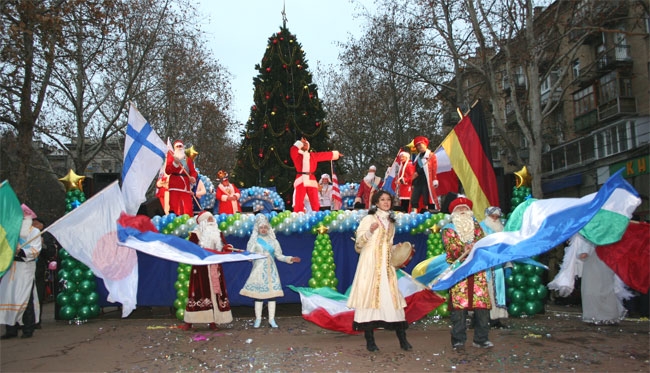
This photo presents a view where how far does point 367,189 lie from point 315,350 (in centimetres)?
1047

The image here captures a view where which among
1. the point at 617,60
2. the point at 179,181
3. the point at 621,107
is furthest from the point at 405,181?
the point at 617,60

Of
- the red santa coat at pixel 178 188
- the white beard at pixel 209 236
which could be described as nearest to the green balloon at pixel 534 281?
the white beard at pixel 209 236

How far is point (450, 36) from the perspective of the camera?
19.2 meters

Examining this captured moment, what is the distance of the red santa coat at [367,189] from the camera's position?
17.3m

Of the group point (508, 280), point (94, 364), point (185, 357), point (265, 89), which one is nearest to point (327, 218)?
point (508, 280)

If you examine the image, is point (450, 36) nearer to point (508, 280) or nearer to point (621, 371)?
point (508, 280)

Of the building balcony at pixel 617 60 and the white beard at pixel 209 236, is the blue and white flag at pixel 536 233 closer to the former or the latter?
the white beard at pixel 209 236

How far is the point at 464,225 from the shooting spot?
7.32 meters

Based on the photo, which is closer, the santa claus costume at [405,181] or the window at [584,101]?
the santa claus costume at [405,181]

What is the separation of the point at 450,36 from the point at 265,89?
7549mm

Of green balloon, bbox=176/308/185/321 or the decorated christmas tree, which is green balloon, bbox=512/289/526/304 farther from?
the decorated christmas tree

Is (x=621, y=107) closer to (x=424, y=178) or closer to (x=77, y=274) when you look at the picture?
(x=424, y=178)

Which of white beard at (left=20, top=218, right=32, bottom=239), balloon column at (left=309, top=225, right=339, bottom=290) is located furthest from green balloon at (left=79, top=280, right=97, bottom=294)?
balloon column at (left=309, top=225, right=339, bottom=290)

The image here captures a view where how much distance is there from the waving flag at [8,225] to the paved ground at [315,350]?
1264 mm
